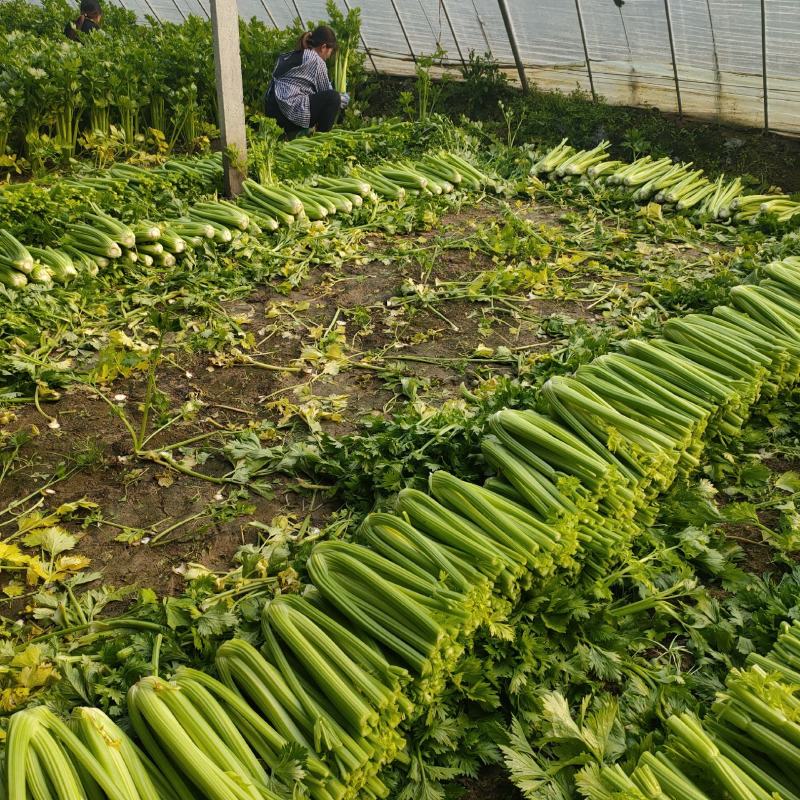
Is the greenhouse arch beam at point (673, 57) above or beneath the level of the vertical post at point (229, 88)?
above

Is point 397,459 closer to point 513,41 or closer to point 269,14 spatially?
point 513,41

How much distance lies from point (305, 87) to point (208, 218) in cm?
366

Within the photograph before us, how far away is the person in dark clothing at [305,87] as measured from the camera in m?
9.16

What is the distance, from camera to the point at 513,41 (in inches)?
402

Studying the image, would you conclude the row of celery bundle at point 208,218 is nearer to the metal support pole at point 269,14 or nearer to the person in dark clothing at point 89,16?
the metal support pole at point 269,14

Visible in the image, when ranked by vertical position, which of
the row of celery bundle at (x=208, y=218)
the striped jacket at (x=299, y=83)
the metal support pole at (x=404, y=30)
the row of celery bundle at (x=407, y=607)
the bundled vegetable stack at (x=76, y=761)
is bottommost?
the bundled vegetable stack at (x=76, y=761)

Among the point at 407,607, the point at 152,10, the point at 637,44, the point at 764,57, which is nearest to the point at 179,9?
the point at 152,10

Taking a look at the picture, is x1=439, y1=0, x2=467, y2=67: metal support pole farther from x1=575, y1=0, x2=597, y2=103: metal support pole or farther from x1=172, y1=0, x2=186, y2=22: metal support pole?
x1=172, y1=0, x2=186, y2=22: metal support pole

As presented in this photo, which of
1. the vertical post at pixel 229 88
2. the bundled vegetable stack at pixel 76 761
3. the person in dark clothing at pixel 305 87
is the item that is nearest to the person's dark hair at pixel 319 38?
the person in dark clothing at pixel 305 87

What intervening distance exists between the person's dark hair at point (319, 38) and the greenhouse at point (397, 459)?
151cm

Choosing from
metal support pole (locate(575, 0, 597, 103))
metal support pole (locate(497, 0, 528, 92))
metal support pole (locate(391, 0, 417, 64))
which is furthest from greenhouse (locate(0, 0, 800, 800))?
metal support pole (locate(391, 0, 417, 64))

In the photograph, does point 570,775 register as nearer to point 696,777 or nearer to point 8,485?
point 696,777

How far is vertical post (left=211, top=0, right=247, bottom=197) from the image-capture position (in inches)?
257

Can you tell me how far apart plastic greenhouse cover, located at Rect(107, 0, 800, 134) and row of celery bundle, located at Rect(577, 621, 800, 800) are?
26.0ft
